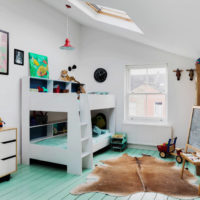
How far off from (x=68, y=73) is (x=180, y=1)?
11.7ft

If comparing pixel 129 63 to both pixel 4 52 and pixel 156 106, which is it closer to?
pixel 156 106

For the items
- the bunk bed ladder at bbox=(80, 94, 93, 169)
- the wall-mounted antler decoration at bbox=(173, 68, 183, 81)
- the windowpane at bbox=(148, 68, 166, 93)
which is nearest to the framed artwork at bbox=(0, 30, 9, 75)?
the bunk bed ladder at bbox=(80, 94, 93, 169)

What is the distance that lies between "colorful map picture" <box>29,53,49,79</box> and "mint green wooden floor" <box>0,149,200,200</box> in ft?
5.55

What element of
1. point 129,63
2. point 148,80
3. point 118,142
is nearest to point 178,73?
point 148,80

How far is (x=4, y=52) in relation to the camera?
327 centimetres

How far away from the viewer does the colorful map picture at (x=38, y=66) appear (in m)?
3.76

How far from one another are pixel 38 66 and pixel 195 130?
298 centimetres

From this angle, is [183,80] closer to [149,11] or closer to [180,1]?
[149,11]

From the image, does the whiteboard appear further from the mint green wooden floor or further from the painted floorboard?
the painted floorboard

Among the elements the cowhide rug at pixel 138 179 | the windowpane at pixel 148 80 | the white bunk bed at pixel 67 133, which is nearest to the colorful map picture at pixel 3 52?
the white bunk bed at pixel 67 133

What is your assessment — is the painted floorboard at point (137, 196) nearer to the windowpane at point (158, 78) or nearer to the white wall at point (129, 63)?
the white wall at point (129, 63)

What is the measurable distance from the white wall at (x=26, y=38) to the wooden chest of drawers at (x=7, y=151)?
56cm

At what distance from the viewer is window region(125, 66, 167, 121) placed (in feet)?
15.2

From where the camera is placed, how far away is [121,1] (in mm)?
2080
